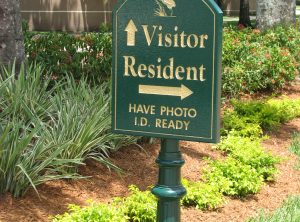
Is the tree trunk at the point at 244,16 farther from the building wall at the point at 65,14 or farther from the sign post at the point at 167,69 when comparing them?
the sign post at the point at 167,69

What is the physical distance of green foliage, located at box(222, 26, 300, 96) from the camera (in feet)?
33.8

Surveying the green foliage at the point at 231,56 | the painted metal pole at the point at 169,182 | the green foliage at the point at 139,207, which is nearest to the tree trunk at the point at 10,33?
the green foliage at the point at 231,56

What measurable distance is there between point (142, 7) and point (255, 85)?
743 centimetres

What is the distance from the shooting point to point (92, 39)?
945 cm

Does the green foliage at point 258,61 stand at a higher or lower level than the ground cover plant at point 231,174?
higher

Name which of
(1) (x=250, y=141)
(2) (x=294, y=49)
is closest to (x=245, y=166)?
(1) (x=250, y=141)

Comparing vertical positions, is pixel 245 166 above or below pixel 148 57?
below

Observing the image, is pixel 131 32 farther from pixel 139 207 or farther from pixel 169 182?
pixel 139 207

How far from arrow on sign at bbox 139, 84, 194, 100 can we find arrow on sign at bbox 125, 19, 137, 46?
8.6 inches

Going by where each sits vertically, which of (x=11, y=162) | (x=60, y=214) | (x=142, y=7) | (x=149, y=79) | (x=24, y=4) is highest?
(x=24, y=4)

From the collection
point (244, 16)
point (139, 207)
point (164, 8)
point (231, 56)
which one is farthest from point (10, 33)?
point (244, 16)

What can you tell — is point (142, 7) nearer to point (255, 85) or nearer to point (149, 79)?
point (149, 79)

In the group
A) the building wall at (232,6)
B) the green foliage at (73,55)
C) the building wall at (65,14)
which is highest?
the building wall at (232,6)

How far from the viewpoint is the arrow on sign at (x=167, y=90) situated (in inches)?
128
